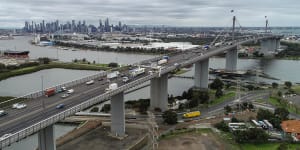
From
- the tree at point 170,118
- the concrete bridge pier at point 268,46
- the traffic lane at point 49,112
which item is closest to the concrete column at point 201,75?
the tree at point 170,118

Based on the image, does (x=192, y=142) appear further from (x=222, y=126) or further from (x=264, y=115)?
(x=264, y=115)

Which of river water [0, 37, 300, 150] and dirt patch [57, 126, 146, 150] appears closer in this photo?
dirt patch [57, 126, 146, 150]

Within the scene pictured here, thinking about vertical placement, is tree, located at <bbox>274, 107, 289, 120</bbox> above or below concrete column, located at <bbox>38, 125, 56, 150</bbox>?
below

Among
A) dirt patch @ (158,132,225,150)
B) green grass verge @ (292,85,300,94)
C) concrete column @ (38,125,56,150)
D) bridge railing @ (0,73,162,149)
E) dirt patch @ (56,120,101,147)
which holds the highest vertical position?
bridge railing @ (0,73,162,149)

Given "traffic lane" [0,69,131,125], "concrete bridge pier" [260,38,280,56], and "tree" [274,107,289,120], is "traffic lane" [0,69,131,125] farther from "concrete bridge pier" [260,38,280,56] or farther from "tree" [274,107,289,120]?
"concrete bridge pier" [260,38,280,56]

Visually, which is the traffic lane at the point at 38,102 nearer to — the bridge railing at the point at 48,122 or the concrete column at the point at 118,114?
the concrete column at the point at 118,114

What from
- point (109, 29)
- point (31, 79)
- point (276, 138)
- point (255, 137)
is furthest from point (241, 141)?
point (109, 29)

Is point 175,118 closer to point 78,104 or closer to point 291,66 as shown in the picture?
point 78,104

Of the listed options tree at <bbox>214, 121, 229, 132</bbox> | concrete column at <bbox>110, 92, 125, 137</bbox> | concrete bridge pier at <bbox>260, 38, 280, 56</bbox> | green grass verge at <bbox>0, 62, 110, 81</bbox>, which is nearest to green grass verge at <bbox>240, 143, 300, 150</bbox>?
tree at <bbox>214, 121, 229, 132</bbox>
